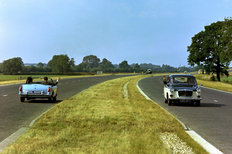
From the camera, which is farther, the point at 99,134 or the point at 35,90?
the point at 35,90

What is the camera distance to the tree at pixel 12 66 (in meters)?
154

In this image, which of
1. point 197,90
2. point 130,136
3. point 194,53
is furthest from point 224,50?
point 130,136

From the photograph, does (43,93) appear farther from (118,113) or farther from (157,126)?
(157,126)

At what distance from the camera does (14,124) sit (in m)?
9.42

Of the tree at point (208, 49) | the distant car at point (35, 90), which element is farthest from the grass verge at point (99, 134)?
the tree at point (208, 49)


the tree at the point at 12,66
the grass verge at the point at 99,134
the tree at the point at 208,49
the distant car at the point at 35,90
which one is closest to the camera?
the grass verge at the point at 99,134

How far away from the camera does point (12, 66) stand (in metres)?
156

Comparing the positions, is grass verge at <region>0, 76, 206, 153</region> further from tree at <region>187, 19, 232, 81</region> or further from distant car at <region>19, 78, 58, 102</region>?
tree at <region>187, 19, 232, 81</region>

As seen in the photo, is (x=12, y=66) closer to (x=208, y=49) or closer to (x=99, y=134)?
(x=208, y=49)

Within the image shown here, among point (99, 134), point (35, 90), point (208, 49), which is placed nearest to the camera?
point (99, 134)

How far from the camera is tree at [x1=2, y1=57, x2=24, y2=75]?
154 meters

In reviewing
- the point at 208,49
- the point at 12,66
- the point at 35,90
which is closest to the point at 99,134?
the point at 35,90

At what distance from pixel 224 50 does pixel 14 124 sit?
152 ft

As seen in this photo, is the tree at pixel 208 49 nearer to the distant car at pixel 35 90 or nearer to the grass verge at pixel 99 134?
the distant car at pixel 35 90
